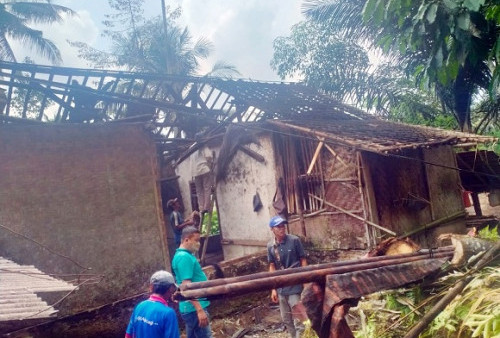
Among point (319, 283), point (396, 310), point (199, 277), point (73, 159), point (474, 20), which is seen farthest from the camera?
point (73, 159)

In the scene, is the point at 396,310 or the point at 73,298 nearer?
the point at 396,310

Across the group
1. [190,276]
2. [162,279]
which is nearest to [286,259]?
[190,276]

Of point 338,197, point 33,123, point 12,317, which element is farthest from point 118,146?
point 12,317

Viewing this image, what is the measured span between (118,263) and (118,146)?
7.57 ft

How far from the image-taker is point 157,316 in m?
3.53

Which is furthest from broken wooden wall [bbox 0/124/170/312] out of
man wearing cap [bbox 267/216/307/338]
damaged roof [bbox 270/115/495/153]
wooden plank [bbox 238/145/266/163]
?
damaged roof [bbox 270/115/495/153]

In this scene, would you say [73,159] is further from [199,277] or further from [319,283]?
[319,283]

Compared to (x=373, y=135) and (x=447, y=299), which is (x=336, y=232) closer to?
(x=373, y=135)

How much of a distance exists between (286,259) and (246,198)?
5693 mm

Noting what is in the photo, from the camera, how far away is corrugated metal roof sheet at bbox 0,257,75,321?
2938 mm

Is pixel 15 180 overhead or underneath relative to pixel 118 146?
underneath

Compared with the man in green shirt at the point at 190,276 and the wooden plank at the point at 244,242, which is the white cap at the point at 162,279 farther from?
the wooden plank at the point at 244,242

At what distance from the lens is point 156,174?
8.55m

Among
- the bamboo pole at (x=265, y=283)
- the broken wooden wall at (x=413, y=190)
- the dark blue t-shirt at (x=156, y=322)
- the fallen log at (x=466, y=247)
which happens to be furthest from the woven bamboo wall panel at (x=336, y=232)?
the bamboo pole at (x=265, y=283)
